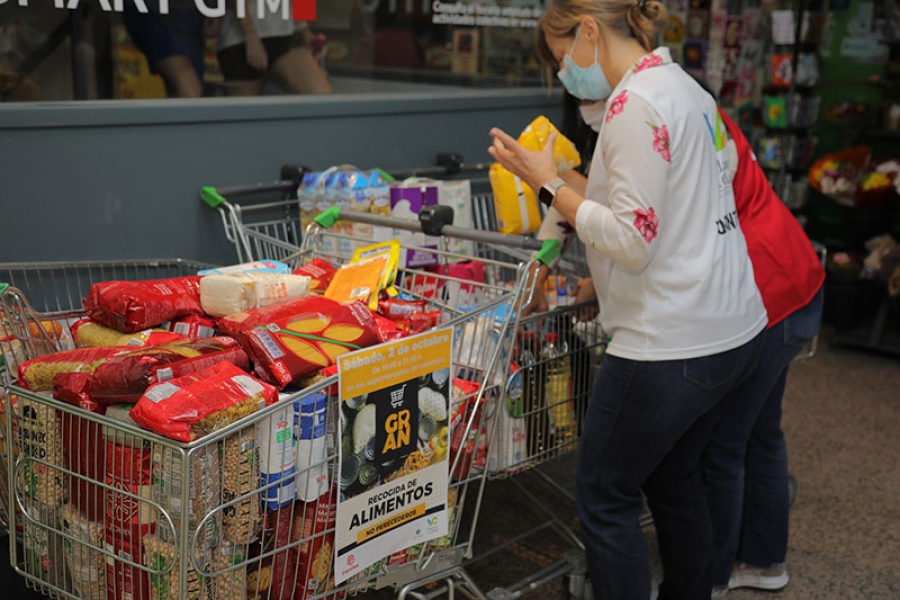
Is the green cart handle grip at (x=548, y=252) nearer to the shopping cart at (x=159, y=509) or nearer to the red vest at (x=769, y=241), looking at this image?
the shopping cart at (x=159, y=509)

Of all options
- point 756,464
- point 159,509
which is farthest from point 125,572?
point 756,464

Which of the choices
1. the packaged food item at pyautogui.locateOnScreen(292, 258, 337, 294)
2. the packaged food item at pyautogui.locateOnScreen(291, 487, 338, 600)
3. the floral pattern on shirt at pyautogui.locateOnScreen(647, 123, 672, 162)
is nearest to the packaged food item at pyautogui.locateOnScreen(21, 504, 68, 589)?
the packaged food item at pyautogui.locateOnScreen(291, 487, 338, 600)

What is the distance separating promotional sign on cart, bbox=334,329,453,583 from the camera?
191 centimetres

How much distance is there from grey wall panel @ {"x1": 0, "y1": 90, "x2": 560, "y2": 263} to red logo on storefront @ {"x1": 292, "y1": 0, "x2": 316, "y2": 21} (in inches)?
11.2

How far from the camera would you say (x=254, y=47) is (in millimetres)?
3299

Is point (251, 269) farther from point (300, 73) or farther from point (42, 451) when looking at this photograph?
point (300, 73)

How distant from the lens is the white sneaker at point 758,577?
304cm

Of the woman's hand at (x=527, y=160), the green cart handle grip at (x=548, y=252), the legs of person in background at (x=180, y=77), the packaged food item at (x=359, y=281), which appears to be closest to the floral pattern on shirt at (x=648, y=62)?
the woman's hand at (x=527, y=160)

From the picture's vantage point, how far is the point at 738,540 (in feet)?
9.81

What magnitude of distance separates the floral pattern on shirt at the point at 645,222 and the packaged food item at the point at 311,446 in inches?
28.7

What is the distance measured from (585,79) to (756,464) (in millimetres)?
1334

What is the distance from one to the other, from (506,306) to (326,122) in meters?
1.35

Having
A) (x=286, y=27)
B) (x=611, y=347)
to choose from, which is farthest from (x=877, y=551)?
(x=286, y=27)

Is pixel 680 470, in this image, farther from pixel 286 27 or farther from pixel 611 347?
pixel 286 27
